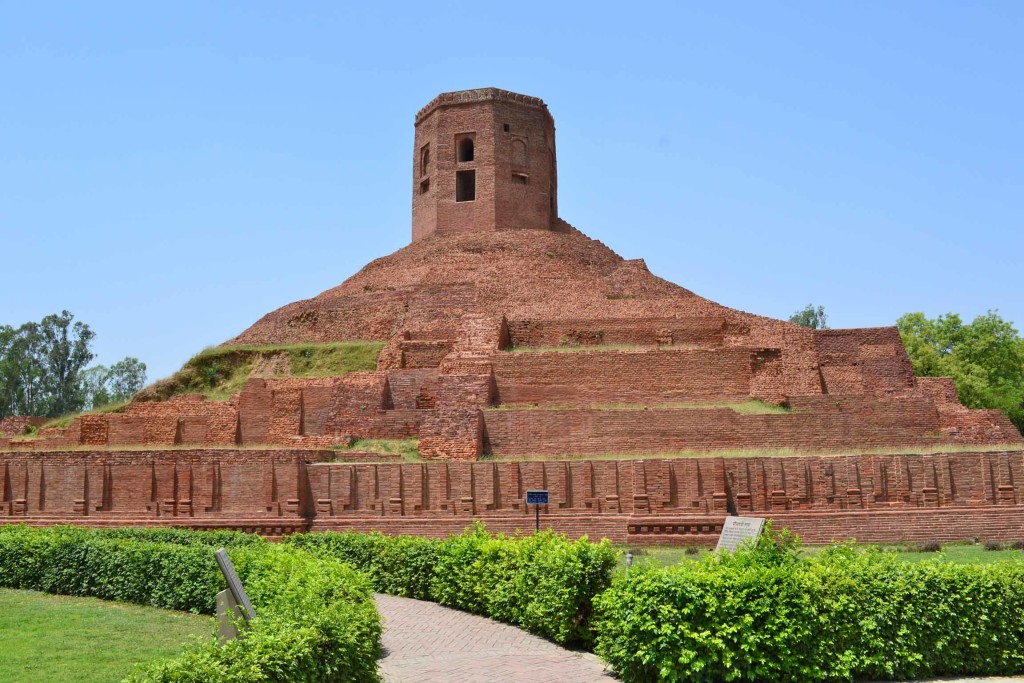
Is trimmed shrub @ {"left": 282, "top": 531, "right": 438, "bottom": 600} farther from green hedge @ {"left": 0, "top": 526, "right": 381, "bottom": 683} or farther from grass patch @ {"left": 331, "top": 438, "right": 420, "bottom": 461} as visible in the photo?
grass patch @ {"left": 331, "top": 438, "right": 420, "bottom": 461}

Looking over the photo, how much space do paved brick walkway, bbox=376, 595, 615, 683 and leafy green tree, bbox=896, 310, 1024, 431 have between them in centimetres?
3363

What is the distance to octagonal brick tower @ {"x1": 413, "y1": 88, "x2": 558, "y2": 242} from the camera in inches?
1469

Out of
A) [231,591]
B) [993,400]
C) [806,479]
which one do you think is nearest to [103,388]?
[993,400]

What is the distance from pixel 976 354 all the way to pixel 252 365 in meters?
30.5

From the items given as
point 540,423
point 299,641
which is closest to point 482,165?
point 540,423

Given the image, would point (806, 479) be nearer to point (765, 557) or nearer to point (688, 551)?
point (688, 551)

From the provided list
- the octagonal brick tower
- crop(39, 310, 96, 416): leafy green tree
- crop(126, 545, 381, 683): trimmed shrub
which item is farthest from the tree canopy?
crop(126, 545, 381, 683): trimmed shrub

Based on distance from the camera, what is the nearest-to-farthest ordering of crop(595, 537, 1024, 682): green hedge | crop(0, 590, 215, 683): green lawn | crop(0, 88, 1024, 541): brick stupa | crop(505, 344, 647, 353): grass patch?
1. crop(595, 537, 1024, 682): green hedge
2. crop(0, 590, 215, 683): green lawn
3. crop(0, 88, 1024, 541): brick stupa
4. crop(505, 344, 647, 353): grass patch

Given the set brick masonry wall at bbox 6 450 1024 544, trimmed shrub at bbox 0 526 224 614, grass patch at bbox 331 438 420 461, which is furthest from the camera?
grass patch at bbox 331 438 420 461

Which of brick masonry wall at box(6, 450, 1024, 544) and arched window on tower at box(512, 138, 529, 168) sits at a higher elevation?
arched window on tower at box(512, 138, 529, 168)

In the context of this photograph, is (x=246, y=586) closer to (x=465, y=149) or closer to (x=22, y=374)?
(x=465, y=149)

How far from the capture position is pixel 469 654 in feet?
34.7

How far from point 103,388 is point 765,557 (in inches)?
2419

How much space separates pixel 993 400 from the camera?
40.7 meters
